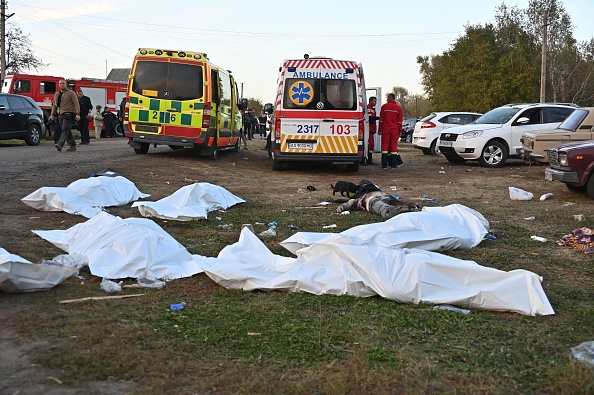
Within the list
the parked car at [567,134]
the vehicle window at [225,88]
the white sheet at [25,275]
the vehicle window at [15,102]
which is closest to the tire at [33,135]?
the vehicle window at [15,102]

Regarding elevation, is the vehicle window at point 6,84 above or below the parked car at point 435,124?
above

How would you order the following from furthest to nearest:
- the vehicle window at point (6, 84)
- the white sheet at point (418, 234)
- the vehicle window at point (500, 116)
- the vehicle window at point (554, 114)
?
the vehicle window at point (6, 84)
the vehicle window at point (500, 116)
the vehicle window at point (554, 114)
the white sheet at point (418, 234)

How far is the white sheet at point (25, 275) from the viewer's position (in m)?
4.45

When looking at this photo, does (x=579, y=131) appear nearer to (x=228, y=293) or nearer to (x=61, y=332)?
(x=228, y=293)

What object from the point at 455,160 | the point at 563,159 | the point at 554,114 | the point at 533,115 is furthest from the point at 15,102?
the point at 563,159

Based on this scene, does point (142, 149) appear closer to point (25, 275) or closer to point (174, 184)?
point (174, 184)

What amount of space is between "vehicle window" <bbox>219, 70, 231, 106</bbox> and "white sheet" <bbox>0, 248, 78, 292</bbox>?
13404 mm

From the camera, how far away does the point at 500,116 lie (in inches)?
713

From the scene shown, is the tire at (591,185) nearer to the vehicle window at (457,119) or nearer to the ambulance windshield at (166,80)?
the ambulance windshield at (166,80)

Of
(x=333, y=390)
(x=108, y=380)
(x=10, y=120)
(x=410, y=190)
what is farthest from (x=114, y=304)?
(x=10, y=120)

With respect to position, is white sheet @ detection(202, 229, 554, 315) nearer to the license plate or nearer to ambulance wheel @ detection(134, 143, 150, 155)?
the license plate

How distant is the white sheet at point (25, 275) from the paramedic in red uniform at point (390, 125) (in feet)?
41.9

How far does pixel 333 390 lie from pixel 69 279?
8.98ft

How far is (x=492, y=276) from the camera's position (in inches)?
182
